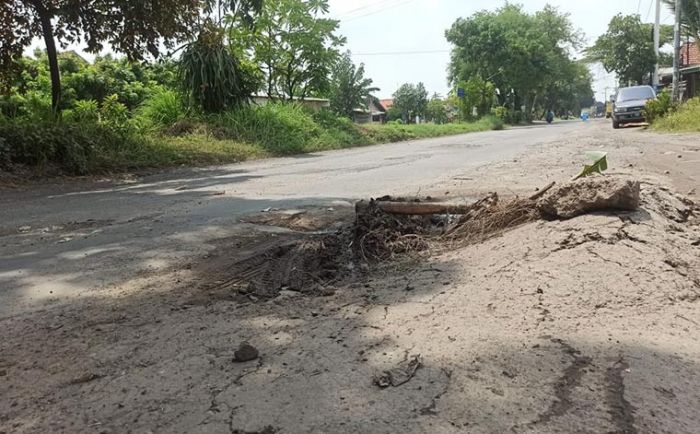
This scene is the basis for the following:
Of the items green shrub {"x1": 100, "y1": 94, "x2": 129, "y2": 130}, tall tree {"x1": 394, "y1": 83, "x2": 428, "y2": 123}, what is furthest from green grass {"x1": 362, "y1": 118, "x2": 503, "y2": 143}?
tall tree {"x1": 394, "y1": 83, "x2": 428, "y2": 123}

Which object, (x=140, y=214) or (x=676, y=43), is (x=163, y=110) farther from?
(x=676, y=43)

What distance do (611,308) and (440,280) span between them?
38.6 inches

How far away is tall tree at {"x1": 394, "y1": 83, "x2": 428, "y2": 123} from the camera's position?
214 ft

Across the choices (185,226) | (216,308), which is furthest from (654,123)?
(216,308)

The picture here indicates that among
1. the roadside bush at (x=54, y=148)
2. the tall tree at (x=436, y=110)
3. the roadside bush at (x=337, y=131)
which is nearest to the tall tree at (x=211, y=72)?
the roadside bush at (x=337, y=131)

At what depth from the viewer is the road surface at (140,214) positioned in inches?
155

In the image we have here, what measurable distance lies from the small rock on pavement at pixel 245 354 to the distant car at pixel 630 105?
2255 centimetres

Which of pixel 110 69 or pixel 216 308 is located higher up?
pixel 110 69

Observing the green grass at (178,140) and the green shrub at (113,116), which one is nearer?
the green grass at (178,140)

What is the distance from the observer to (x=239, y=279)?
12.4ft

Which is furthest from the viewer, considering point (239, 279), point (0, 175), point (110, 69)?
point (110, 69)

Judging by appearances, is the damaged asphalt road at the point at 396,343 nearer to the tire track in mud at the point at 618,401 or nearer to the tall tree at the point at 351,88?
the tire track in mud at the point at 618,401

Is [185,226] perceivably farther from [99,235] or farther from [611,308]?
[611,308]

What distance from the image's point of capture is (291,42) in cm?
2272
